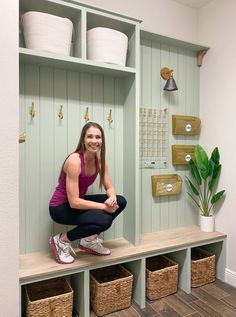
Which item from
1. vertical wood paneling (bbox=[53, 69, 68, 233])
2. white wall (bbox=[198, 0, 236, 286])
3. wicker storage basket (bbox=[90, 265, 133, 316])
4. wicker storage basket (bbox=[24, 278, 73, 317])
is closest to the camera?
wicker storage basket (bbox=[24, 278, 73, 317])

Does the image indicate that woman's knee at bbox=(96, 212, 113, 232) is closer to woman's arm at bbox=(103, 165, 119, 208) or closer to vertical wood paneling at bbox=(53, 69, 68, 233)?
woman's arm at bbox=(103, 165, 119, 208)

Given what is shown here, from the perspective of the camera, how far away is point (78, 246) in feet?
7.26

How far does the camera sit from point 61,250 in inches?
77.5

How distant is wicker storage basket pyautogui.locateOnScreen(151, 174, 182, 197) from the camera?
2615 millimetres

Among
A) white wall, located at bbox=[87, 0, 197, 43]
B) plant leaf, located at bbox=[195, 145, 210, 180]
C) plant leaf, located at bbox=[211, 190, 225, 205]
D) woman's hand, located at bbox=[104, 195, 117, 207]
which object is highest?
white wall, located at bbox=[87, 0, 197, 43]

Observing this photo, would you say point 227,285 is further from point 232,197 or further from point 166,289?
point 232,197

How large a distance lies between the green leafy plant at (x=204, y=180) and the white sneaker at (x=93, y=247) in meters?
1.15

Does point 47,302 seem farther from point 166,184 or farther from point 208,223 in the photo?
point 208,223

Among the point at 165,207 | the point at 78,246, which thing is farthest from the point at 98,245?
the point at 165,207

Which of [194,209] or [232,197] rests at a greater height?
[232,197]

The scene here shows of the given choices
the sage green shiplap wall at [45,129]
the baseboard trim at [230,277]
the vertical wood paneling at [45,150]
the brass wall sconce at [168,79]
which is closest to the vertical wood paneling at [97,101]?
the sage green shiplap wall at [45,129]

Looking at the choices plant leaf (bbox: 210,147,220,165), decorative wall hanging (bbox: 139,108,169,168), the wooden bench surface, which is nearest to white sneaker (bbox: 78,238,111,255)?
the wooden bench surface

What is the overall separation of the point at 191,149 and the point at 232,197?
643mm

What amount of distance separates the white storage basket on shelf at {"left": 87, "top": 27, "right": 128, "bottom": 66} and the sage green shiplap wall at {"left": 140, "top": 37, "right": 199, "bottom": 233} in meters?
0.48
